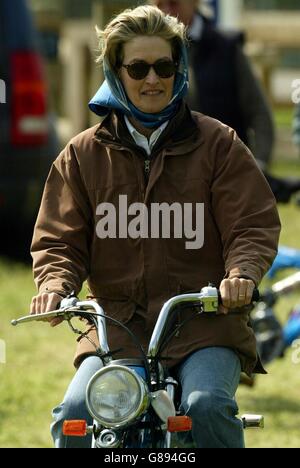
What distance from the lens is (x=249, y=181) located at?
4.64 metres

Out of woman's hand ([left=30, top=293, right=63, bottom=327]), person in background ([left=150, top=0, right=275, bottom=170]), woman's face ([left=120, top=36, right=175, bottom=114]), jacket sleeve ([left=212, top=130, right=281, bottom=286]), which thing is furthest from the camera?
person in background ([left=150, top=0, right=275, bottom=170])

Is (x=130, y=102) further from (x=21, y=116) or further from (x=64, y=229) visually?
(x=21, y=116)

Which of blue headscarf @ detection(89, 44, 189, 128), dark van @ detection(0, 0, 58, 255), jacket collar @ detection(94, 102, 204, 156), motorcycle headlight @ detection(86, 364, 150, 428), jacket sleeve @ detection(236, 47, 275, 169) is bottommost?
motorcycle headlight @ detection(86, 364, 150, 428)

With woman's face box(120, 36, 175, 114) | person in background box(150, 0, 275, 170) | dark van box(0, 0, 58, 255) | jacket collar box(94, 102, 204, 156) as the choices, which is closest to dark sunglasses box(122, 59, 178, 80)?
woman's face box(120, 36, 175, 114)

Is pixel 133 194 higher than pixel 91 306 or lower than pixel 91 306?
higher

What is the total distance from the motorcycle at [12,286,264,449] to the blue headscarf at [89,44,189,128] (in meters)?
0.68

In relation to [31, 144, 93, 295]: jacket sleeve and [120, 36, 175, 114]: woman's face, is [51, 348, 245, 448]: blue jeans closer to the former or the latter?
[31, 144, 93, 295]: jacket sleeve

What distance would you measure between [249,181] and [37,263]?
746mm

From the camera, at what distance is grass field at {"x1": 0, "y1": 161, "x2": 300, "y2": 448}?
7004 mm

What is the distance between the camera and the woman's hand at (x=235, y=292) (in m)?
4.22

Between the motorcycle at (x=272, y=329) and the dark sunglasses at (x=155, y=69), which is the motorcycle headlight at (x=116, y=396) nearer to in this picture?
the dark sunglasses at (x=155, y=69)

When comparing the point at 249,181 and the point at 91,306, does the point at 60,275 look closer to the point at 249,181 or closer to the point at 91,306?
the point at 91,306
